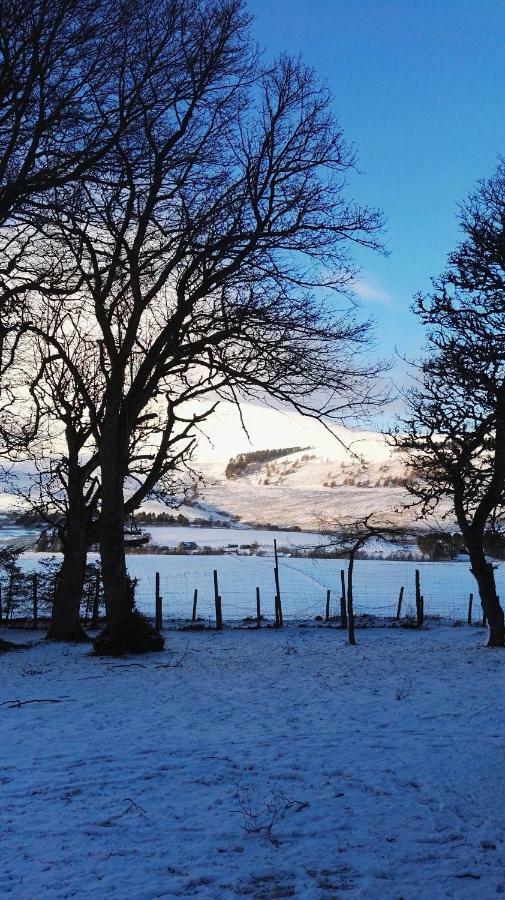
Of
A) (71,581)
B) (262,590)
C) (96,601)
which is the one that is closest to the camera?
(71,581)

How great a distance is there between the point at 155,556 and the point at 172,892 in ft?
227

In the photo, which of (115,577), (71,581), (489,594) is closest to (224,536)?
(71,581)

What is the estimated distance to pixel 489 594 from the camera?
1830 cm

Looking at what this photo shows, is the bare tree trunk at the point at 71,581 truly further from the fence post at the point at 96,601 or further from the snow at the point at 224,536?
the snow at the point at 224,536

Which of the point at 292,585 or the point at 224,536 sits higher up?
the point at 224,536

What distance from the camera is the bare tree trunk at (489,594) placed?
18.0 metres

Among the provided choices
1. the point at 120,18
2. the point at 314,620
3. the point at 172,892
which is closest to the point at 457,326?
the point at 120,18

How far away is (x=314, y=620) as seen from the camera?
3058cm

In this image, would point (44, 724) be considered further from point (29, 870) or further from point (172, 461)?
point (172, 461)

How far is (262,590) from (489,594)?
2810 centimetres

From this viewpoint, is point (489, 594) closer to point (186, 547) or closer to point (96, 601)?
point (96, 601)

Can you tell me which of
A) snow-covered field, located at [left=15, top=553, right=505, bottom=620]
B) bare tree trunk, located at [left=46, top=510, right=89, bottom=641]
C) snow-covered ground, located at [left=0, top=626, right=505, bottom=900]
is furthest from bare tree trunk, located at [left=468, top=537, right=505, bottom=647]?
snow-covered field, located at [left=15, top=553, right=505, bottom=620]

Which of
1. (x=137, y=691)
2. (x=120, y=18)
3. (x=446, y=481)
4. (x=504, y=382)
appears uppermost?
(x=120, y=18)

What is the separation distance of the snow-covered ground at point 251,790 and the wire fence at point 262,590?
12.5 m
